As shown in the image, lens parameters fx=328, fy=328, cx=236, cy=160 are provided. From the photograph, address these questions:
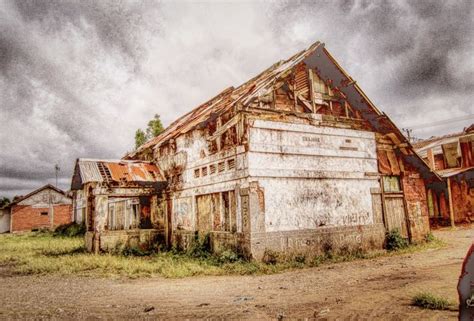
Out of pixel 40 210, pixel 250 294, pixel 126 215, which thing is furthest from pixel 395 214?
pixel 40 210

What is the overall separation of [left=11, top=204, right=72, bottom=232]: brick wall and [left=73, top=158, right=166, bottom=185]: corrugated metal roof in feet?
97.2

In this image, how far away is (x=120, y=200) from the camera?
16.6 m

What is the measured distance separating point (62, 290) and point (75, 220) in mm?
23279

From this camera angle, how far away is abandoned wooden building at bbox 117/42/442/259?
10.1m

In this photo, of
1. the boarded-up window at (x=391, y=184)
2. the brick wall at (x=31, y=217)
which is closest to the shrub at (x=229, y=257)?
the boarded-up window at (x=391, y=184)

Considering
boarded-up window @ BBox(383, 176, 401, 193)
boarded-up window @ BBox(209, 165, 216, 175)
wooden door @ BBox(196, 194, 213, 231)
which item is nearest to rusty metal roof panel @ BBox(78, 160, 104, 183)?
wooden door @ BBox(196, 194, 213, 231)

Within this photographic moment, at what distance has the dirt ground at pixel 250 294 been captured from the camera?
5.42 meters

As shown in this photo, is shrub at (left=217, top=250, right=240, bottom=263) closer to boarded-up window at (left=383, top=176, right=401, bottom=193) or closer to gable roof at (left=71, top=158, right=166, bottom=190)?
gable roof at (left=71, top=158, right=166, bottom=190)

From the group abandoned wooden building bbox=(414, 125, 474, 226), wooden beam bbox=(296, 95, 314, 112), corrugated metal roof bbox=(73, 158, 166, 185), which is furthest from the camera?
abandoned wooden building bbox=(414, 125, 474, 226)

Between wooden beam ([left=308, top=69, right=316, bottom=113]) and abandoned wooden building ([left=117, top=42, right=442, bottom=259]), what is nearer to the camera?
abandoned wooden building ([left=117, top=42, right=442, bottom=259])

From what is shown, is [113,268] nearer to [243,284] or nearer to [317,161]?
[243,284]

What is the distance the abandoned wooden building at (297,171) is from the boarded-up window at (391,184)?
0.04 metres

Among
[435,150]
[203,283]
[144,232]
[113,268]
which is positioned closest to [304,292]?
[203,283]

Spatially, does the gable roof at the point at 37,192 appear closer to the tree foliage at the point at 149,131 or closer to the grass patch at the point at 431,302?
the tree foliage at the point at 149,131
